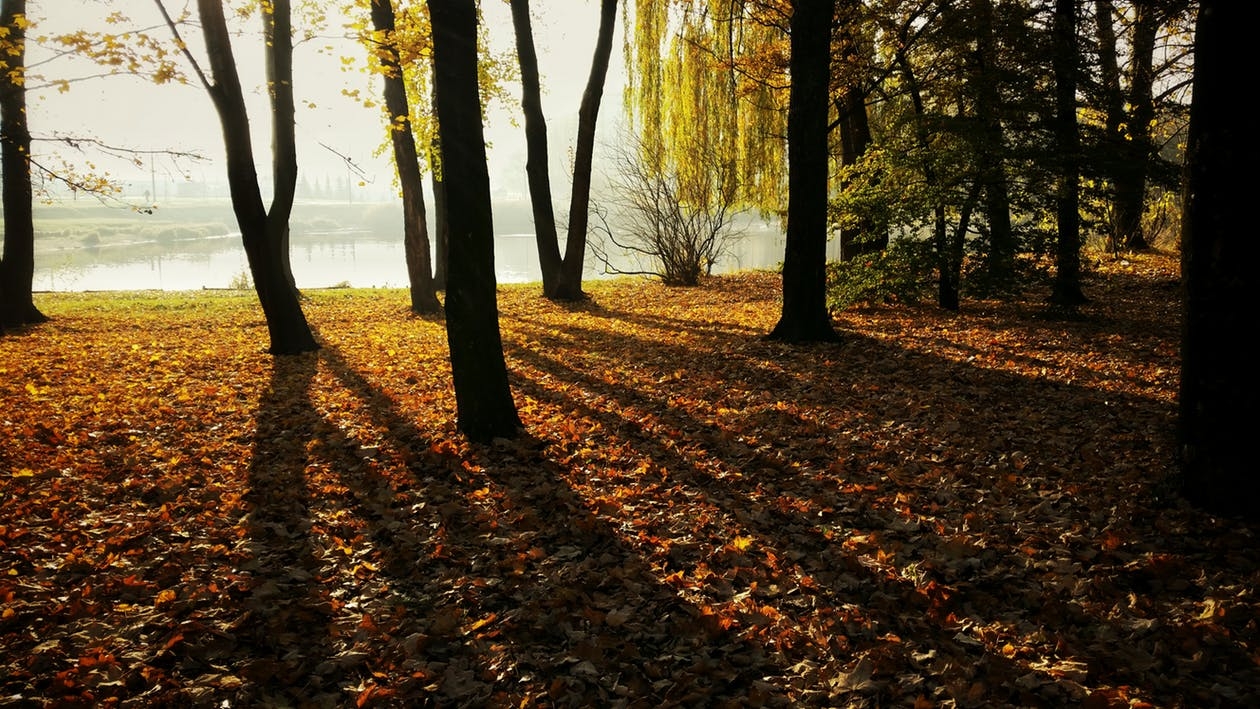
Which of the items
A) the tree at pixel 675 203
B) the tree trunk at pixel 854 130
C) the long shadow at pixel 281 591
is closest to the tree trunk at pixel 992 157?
the tree trunk at pixel 854 130

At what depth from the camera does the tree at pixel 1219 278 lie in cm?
337

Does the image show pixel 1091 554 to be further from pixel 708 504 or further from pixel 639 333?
pixel 639 333

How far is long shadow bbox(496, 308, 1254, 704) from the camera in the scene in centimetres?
315

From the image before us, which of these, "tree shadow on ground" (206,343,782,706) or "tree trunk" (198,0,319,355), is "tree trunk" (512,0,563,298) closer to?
"tree trunk" (198,0,319,355)

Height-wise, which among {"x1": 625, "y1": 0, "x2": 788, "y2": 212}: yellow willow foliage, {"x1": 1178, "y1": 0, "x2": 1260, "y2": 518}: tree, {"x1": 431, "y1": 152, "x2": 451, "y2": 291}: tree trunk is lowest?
{"x1": 1178, "y1": 0, "x2": 1260, "y2": 518}: tree

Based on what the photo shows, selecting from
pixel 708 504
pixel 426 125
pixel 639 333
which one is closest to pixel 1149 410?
pixel 708 504

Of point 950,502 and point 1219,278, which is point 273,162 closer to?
point 950,502

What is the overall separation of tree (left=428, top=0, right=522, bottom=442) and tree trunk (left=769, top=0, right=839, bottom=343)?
4.30 metres

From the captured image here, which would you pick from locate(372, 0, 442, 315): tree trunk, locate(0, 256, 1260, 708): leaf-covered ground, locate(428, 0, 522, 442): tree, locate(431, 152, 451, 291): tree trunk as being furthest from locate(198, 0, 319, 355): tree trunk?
locate(428, 0, 522, 442): tree

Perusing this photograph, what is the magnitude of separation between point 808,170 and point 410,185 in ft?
26.6

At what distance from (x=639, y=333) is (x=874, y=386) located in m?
4.48

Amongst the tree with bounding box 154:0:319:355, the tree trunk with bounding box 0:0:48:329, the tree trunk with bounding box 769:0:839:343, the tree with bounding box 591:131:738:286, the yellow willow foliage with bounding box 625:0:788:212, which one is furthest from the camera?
the tree with bounding box 591:131:738:286

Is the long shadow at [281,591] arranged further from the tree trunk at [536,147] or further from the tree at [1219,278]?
the tree trunk at [536,147]

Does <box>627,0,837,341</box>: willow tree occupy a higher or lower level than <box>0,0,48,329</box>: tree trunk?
higher
